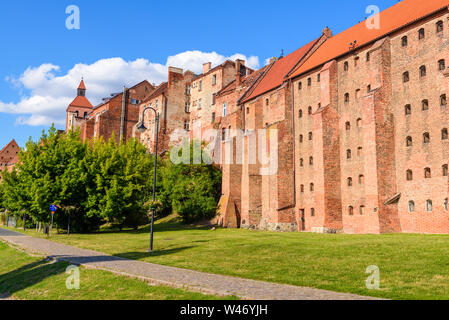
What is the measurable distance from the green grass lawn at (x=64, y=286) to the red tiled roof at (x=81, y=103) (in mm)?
103908

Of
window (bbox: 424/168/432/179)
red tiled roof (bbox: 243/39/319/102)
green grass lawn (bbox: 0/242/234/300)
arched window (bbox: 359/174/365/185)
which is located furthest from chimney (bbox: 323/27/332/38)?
green grass lawn (bbox: 0/242/234/300)

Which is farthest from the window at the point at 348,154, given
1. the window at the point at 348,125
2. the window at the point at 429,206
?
the window at the point at 429,206

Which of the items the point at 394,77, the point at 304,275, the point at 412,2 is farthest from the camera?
the point at 412,2

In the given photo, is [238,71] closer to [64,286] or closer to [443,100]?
[443,100]

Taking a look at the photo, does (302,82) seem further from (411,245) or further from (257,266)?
(257,266)

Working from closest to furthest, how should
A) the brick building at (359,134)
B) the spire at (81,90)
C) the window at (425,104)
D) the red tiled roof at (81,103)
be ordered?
the brick building at (359,134) → the window at (425,104) → the red tiled roof at (81,103) → the spire at (81,90)

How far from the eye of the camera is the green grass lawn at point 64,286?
11242mm

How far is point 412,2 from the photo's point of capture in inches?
1319

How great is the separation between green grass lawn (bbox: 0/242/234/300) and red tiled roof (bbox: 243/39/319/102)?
3102cm

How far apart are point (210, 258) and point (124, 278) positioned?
518 centimetres

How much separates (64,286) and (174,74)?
2224 inches

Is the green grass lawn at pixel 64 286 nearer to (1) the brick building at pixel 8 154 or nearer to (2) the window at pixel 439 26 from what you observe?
(2) the window at pixel 439 26

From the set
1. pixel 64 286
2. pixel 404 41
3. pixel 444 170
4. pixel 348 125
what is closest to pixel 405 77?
pixel 404 41

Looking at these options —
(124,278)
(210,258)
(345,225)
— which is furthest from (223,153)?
(124,278)
